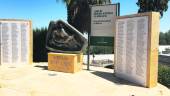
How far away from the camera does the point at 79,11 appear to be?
82.1 feet

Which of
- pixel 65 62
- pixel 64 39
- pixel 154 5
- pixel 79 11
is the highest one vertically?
pixel 154 5

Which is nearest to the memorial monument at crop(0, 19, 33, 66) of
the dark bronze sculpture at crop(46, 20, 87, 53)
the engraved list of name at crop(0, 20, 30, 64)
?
the engraved list of name at crop(0, 20, 30, 64)

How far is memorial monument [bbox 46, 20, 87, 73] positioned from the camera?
14586 millimetres

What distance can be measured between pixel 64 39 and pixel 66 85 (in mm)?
4279

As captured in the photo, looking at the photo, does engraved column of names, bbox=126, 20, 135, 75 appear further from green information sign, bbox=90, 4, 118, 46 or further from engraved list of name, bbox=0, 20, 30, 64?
engraved list of name, bbox=0, 20, 30, 64

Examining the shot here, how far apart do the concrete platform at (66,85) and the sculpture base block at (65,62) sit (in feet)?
1.74

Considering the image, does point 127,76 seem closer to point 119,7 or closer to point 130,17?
point 130,17

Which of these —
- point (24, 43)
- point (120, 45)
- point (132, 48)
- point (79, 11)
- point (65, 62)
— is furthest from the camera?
point (79, 11)

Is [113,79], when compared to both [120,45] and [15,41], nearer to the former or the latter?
[120,45]

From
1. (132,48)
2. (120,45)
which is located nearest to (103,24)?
(120,45)

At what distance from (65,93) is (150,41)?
391 centimetres

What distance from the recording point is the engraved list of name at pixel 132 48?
1202 centimetres

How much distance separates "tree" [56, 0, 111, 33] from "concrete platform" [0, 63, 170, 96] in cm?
1008

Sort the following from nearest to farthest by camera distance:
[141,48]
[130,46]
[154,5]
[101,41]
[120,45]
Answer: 1. [141,48]
2. [130,46]
3. [120,45]
4. [101,41]
5. [154,5]
